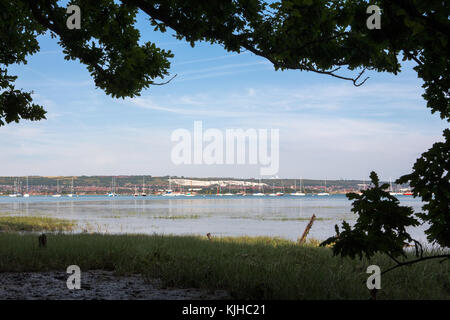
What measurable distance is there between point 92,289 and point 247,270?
10.8 ft

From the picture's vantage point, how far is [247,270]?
9.05 metres

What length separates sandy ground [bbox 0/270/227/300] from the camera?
7.29 m

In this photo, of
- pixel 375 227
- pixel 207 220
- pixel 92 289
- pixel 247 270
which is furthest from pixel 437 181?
pixel 207 220

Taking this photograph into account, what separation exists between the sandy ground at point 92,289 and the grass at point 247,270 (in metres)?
0.40

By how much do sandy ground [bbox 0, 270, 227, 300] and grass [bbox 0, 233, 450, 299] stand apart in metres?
0.40

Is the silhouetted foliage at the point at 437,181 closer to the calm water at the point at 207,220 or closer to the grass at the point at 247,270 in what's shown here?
the grass at the point at 247,270

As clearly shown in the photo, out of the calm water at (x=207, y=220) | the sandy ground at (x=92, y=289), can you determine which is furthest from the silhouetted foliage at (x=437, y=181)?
the calm water at (x=207, y=220)

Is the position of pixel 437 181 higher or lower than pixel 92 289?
higher

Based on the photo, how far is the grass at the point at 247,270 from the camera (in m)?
7.55

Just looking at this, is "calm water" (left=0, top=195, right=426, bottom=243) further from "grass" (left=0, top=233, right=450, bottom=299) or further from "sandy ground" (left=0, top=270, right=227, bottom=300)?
"sandy ground" (left=0, top=270, right=227, bottom=300)

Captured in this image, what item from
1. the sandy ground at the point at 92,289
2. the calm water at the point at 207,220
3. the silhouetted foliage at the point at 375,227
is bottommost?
the calm water at the point at 207,220

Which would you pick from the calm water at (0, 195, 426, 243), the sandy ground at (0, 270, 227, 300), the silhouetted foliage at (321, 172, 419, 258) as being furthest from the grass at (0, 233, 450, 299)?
the calm water at (0, 195, 426, 243)

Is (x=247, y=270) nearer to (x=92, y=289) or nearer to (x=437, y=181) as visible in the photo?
(x=92, y=289)
